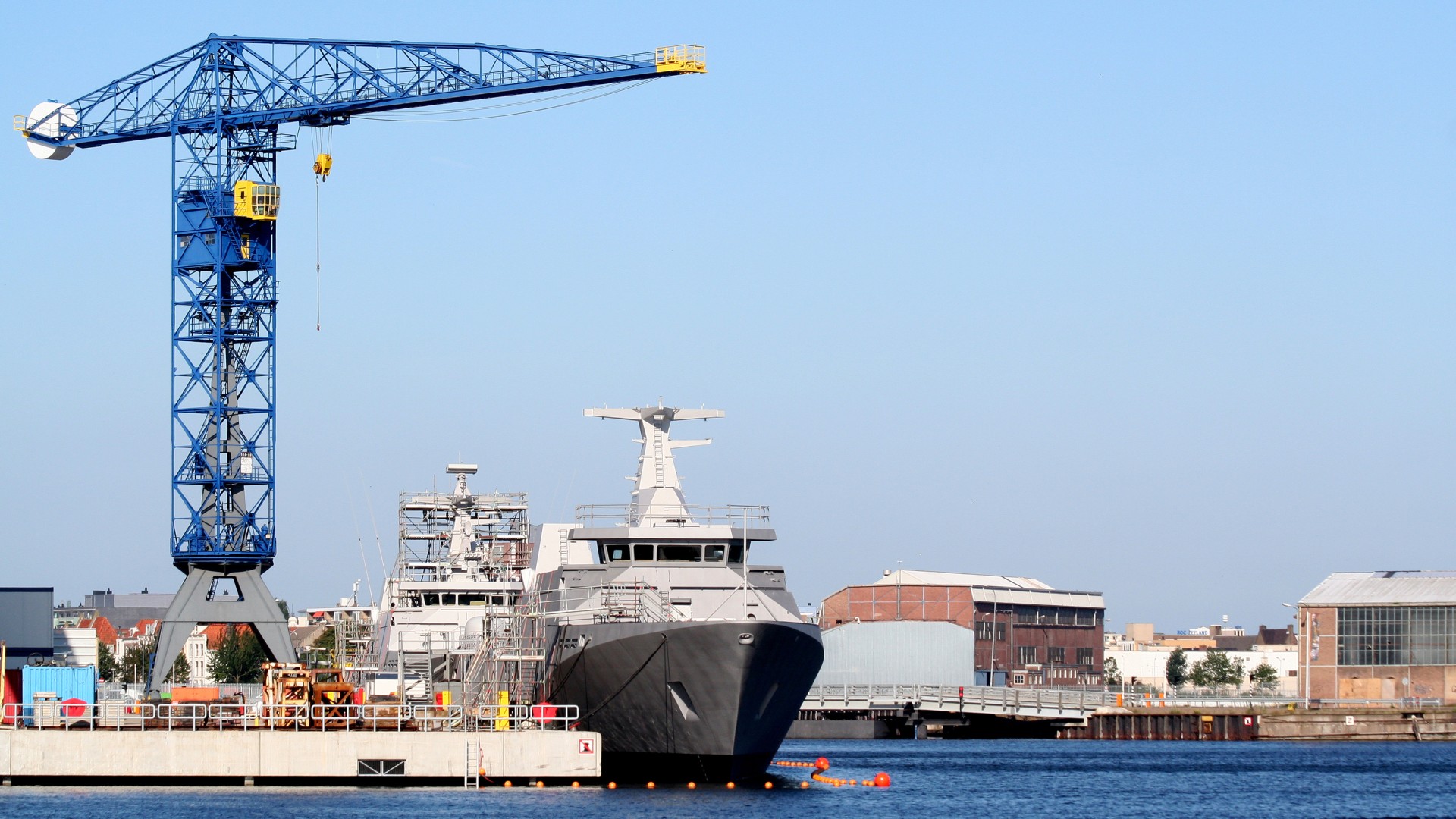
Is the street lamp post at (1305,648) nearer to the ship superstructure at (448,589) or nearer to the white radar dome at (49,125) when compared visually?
the ship superstructure at (448,589)

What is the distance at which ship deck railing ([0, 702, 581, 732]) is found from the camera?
53.1 m

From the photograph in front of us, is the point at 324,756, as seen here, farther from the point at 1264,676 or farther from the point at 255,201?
the point at 1264,676

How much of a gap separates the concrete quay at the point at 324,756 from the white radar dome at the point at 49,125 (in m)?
29.0

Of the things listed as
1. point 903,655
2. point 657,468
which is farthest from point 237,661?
point 657,468

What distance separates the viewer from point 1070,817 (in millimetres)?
51219

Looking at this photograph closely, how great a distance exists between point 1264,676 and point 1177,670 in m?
11.4

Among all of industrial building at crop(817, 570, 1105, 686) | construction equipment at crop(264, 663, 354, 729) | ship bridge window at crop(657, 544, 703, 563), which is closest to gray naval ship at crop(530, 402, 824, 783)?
ship bridge window at crop(657, 544, 703, 563)

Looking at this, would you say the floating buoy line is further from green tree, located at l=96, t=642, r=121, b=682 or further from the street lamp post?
green tree, located at l=96, t=642, r=121, b=682

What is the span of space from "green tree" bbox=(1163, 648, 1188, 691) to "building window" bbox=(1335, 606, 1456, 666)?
68.4 m

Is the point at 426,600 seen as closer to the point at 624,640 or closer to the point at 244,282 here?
the point at 244,282

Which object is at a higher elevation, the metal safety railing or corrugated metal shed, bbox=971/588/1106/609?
corrugated metal shed, bbox=971/588/1106/609

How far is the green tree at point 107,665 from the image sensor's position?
511 feet

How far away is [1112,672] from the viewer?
178875 millimetres

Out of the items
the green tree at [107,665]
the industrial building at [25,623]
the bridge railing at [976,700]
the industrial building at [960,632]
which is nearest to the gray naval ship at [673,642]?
the industrial building at [25,623]
